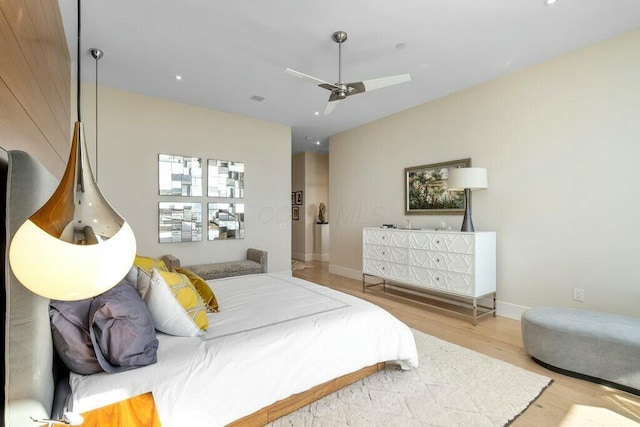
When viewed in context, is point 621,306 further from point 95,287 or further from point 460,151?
point 95,287

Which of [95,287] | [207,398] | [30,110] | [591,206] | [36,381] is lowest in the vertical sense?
[207,398]

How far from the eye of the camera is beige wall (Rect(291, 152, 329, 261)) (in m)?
8.12

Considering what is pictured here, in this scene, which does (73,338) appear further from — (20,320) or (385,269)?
(385,269)

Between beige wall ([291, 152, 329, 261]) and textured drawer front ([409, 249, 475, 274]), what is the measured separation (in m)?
4.34

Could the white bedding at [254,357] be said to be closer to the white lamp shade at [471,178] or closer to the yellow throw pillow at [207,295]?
the yellow throw pillow at [207,295]

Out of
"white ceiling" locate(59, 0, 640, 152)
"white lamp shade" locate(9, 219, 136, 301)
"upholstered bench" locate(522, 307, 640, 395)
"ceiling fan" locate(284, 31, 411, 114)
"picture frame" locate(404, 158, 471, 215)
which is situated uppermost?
"white ceiling" locate(59, 0, 640, 152)

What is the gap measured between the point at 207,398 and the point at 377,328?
1182 mm

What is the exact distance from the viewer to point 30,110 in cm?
160

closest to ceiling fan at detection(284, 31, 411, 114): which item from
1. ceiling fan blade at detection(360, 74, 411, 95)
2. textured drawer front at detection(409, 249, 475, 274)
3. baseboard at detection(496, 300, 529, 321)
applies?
ceiling fan blade at detection(360, 74, 411, 95)

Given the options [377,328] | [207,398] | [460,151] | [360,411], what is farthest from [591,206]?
[207,398]

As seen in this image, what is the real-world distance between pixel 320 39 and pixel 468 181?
7.54 ft

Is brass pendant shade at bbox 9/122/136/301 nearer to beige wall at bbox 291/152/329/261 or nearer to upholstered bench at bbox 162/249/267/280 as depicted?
upholstered bench at bbox 162/249/267/280

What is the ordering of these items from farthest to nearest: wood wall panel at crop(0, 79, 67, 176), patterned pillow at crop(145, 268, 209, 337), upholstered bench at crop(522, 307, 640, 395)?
upholstered bench at crop(522, 307, 640, 395) → patterned pillow at crop(145, 268, 209, 337) → wood wall panel at crop(0, 79, 67, 176)

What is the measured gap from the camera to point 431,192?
4.48 m
